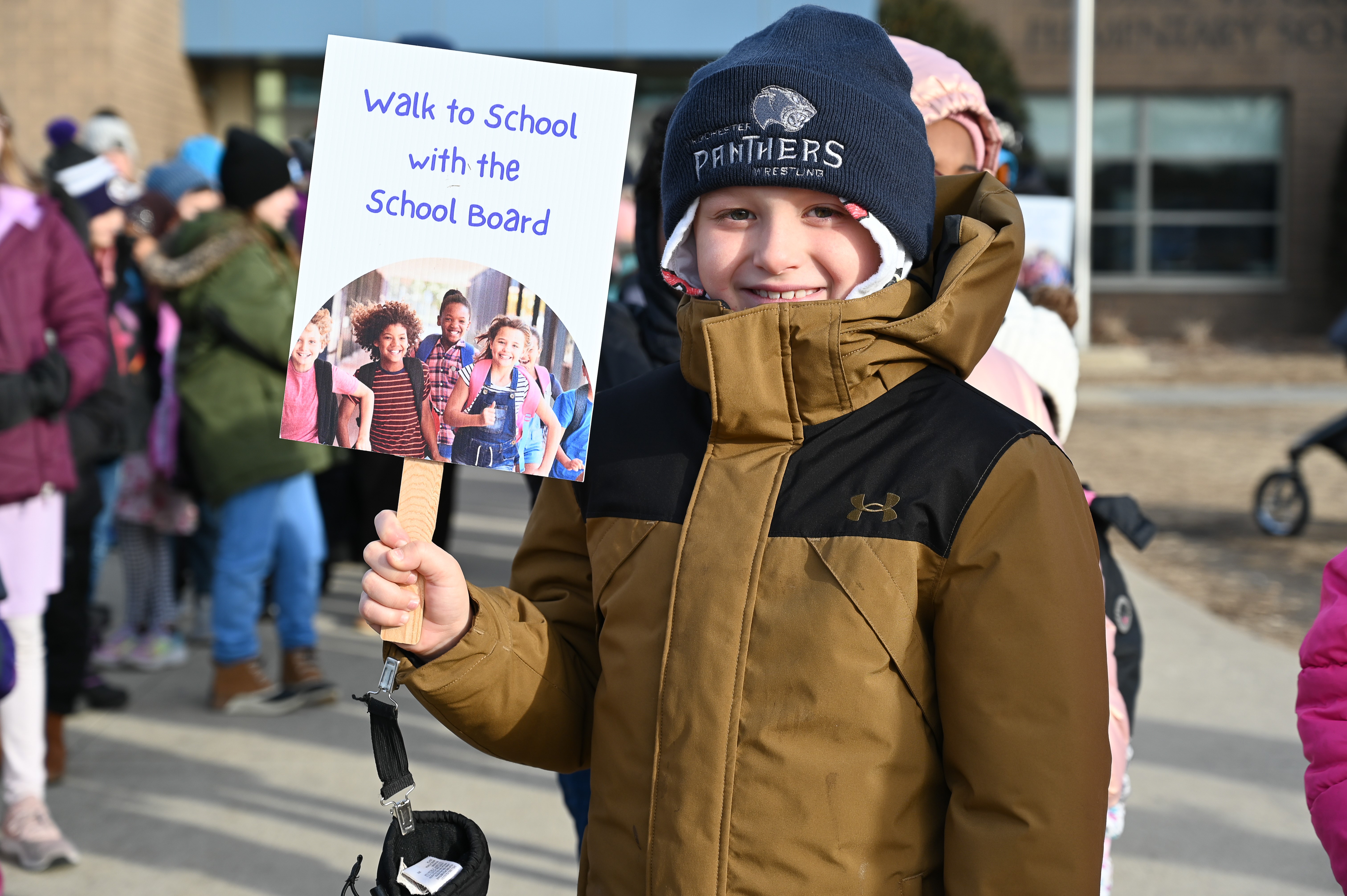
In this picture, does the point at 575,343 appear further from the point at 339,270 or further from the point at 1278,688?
the point at 1278,688

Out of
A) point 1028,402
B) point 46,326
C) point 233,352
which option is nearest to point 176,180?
point 233,352

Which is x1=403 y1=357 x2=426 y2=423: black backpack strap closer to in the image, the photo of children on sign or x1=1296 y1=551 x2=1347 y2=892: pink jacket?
the photo of children on sign

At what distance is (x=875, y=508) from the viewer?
5.16ft

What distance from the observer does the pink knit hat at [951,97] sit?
7.57 feet

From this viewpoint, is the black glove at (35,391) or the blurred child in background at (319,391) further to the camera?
the black glove at (35,391)

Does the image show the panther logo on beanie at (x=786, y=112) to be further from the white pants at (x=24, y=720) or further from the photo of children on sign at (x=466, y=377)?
the white pants at (x=24, y=720)

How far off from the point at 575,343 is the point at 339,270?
319 mm

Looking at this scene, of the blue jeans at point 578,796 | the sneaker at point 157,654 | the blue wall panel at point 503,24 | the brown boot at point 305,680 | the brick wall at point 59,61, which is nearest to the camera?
the blue jeans at point 578,796

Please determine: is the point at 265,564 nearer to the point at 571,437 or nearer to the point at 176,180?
the point at 176,180

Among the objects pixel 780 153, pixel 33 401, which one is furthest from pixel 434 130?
pixel 33 401

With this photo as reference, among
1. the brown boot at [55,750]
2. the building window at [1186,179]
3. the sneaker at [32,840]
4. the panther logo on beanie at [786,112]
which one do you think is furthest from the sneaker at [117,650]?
the building window at [1186,179]

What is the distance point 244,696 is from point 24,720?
142cm

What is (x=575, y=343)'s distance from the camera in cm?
165

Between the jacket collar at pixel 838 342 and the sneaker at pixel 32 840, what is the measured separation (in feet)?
9.75
